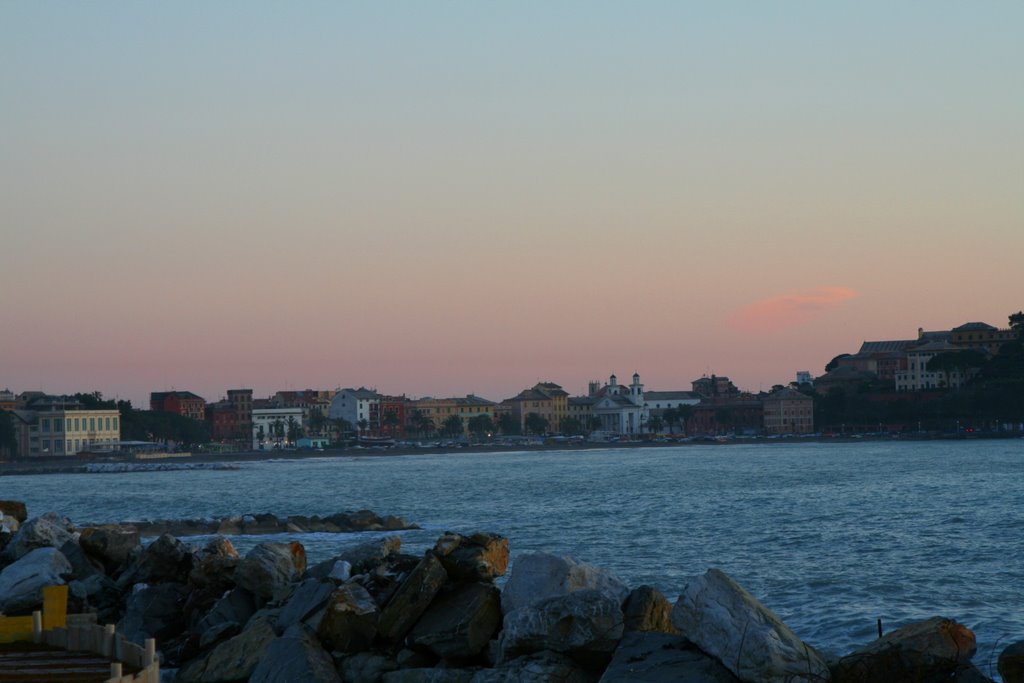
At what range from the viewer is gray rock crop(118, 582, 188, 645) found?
19.9 m

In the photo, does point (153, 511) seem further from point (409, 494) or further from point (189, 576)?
point (189, 576)

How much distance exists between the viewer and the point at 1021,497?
54.6m

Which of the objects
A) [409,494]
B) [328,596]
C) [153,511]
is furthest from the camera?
[409,494]

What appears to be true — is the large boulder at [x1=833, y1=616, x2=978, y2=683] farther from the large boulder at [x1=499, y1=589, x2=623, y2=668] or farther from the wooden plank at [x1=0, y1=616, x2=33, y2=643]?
the wooden plank at [x1=0, y1=616, x2=33, y2=643]

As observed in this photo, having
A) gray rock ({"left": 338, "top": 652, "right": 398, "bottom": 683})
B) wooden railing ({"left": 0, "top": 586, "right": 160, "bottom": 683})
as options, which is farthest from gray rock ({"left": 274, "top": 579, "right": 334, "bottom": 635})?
wooden railing ({"left": 0, "top": 586, "right": 160, "bottom": 683})

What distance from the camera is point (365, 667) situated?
15.2 m

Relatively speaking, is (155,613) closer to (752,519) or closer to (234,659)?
(234,659)

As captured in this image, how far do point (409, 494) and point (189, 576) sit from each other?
5288 centimetres

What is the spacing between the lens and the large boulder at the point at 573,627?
1309 cm

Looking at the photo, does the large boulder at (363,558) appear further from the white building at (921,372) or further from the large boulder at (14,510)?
the white building at (921,372)

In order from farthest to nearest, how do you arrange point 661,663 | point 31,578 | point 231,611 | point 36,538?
point 36,538 → point 31,578 → point 231,611 → point 661,663

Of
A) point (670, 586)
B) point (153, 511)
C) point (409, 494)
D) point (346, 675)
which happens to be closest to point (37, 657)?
point (346, 675)

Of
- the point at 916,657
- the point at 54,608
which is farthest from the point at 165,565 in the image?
the point at 916,657

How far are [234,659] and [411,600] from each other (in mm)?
2512
